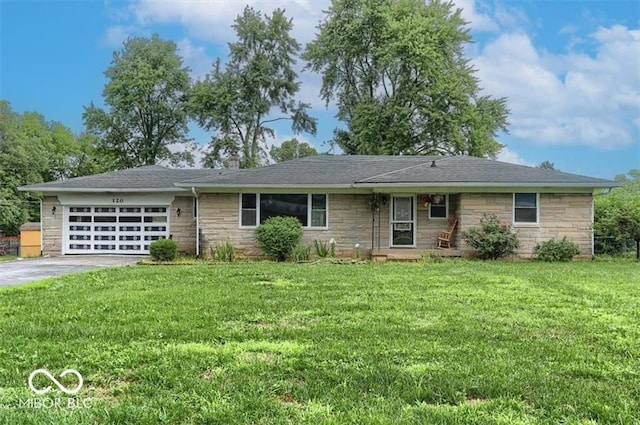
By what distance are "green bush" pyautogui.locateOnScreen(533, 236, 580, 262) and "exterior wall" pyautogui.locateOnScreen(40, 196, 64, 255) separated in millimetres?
16179

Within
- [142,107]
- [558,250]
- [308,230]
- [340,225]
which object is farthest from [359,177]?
[142,107]

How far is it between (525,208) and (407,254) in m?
3.89

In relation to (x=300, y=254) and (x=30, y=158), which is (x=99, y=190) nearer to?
(x=300, y=254)

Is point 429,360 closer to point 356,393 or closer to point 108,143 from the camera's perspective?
point 356,393

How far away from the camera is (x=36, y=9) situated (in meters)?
16.7

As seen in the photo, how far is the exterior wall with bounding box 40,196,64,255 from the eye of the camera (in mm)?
17891

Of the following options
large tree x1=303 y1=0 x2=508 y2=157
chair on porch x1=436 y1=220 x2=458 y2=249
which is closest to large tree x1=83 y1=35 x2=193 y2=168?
large tree x1=303 y1=0 x2=508 y2=157

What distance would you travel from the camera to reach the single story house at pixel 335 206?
15.1 metres

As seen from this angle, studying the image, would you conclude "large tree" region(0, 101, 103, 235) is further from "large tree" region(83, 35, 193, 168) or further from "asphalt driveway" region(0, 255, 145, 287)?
"asphalt driveway" region(0, 255, 145, 287)

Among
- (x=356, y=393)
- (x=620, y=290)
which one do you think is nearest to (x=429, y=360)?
(x=356, y=393)

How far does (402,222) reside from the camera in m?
16.1

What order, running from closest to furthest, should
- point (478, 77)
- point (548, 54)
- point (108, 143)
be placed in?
point (548, 54) < point (478, 77) < point (108, 143)

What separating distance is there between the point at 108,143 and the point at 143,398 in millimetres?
34814

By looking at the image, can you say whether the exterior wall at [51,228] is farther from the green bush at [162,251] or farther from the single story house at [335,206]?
the green bush at [162,251]
